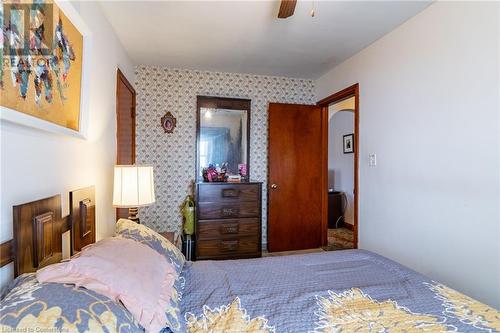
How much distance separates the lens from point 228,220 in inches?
126

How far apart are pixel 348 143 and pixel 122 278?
4741mm

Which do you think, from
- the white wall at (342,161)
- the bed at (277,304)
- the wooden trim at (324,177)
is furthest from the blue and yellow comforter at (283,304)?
the white wall at (342,161)

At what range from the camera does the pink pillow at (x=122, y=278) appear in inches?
34.6

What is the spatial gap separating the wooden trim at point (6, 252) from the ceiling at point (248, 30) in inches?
71.1

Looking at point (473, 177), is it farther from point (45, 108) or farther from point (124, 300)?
point (45, 108)

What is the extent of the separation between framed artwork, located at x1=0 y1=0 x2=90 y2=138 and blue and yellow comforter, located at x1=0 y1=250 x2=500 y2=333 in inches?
25.3

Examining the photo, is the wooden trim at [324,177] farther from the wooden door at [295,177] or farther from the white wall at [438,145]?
the white wall at [438,145]

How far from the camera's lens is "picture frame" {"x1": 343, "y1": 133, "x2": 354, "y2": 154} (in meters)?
4.94

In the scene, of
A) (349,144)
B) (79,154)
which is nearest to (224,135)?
(79,154)

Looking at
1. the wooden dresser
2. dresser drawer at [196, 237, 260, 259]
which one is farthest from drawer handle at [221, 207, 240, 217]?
dresser drawer at [196, 237, 260, 259]

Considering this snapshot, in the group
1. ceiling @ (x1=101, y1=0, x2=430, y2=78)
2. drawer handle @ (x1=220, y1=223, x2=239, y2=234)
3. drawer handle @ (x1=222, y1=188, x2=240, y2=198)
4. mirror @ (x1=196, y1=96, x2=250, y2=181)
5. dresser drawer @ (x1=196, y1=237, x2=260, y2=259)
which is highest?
ceiling @ (x1=101, y1=0, x2=430, y2=78)

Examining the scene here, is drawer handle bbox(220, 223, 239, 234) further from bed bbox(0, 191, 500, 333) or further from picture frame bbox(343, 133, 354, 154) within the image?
picture frame bbox(343, 133, 354, 154)

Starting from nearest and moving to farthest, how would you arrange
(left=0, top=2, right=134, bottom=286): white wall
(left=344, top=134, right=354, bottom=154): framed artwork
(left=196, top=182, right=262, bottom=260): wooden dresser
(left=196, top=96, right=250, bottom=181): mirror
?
(left=0, top=2, right=134, bottom=286): white wall < (left=196, top=182, right=262, bottom=260): wooden dresser < (left=196, top=96, right=250, bottom=181): mirror < (left=344, top=134, right=354, bottom=154): framed artwork

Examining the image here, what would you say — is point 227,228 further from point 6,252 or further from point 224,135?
point 6,252
